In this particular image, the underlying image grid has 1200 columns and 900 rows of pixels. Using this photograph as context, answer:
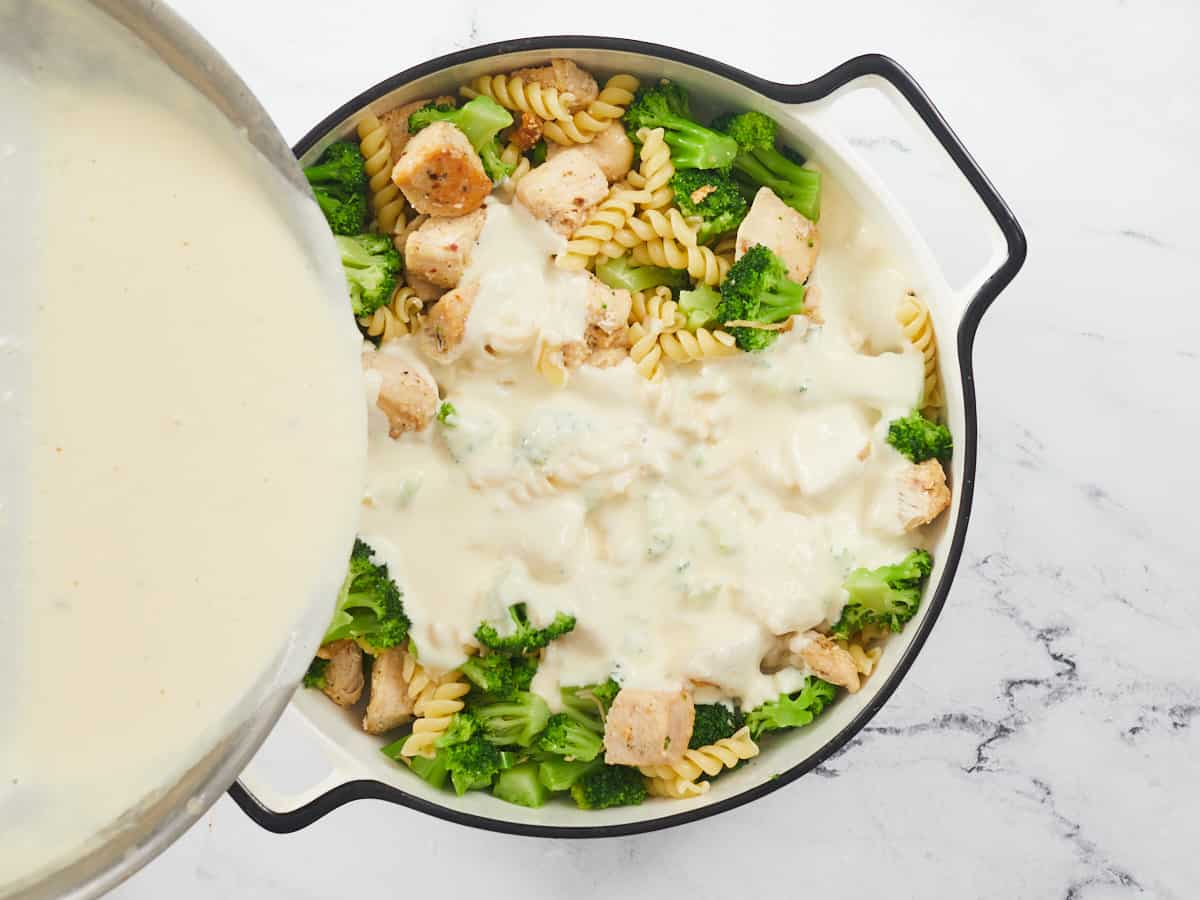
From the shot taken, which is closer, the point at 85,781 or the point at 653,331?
the point at 85,781

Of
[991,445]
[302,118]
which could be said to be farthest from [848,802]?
[302,118]

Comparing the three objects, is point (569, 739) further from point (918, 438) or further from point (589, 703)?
point (918, 438)

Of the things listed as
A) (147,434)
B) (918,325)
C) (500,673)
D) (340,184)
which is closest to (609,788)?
(500,673)

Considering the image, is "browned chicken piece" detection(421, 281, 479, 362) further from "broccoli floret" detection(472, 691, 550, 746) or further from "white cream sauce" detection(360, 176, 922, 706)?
"broccoli floret" detection(472, 691, 550, 746)

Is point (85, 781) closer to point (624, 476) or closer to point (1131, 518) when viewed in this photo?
point (624, 476)

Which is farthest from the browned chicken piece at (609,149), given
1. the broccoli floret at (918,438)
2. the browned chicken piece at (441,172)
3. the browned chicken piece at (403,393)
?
the broccoli floret at (918,438)

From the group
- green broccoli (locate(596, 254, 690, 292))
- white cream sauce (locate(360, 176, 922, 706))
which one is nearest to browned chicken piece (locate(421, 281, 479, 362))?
white cream sauce (locate(360, 176, 922, 706))
